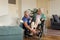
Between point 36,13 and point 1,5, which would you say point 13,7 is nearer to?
point 1,5

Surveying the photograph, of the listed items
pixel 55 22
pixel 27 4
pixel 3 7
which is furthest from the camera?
pixel 55 22

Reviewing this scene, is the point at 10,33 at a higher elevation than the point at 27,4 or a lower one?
lower

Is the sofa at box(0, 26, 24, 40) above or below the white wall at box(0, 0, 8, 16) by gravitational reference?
below

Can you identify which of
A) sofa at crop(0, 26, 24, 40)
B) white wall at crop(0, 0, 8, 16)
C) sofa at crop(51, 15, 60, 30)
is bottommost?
sofa at crop(51, 15, 60, 30)

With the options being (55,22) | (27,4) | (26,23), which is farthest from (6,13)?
(55,22)

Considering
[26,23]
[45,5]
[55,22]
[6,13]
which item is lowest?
[55,22]

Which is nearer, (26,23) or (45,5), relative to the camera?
(26,23)

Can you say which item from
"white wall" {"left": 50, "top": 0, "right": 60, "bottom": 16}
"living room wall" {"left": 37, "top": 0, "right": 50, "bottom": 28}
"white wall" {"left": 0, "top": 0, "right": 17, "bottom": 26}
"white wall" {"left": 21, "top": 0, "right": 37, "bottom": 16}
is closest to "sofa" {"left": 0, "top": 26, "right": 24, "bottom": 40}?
"white wall" {"left": 0, "top": 0, "right": 17, "bottom": 26}

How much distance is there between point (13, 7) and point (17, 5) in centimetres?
42

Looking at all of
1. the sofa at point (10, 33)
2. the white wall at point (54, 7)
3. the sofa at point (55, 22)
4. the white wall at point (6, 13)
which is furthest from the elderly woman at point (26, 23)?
the white wall at point (54, 7)

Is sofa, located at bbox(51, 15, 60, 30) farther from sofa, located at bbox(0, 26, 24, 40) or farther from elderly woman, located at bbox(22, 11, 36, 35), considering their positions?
sofa, located at bbox(0, 26, 24, 40)

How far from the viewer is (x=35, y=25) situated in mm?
4887

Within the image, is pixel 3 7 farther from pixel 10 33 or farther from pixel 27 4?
pixel 10 33

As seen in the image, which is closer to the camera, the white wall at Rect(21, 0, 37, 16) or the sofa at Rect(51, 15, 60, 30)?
the white wall at Rect(21, 0, 37, 16)
